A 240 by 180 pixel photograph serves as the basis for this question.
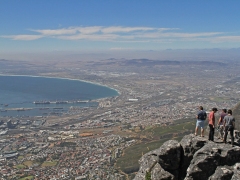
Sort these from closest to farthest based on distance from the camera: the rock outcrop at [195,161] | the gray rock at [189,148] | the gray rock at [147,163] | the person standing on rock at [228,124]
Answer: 1. the rock outcrop at [195,161]
2. the person standing on rock at [228,124]
3. the gray rock at [189,148]
4. the gray rock at [147,163]

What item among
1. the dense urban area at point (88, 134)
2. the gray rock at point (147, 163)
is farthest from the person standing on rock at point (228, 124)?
the dense urban area at point (88, 134)

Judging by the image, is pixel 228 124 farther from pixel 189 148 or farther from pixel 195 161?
pixel 195 161

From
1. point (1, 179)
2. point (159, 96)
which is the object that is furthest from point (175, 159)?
point (159, 96)

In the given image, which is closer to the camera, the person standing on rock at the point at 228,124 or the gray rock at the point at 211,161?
the gray rock at the point at 211,161

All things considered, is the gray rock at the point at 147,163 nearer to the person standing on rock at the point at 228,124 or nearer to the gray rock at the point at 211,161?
the gray rock at the point at 211,161

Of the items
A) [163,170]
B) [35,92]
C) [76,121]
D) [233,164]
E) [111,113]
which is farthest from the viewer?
[35,92]

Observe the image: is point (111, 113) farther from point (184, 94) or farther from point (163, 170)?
point (163, 170)

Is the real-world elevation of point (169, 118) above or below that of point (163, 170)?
below

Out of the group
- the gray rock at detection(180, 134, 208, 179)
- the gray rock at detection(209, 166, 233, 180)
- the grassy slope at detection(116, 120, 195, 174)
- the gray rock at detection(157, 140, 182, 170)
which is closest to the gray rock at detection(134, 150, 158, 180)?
the gray rock at detection(157, 140, 182, 170)

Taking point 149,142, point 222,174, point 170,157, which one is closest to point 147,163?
point 170,157

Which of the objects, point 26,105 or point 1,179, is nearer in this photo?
point 1,179
